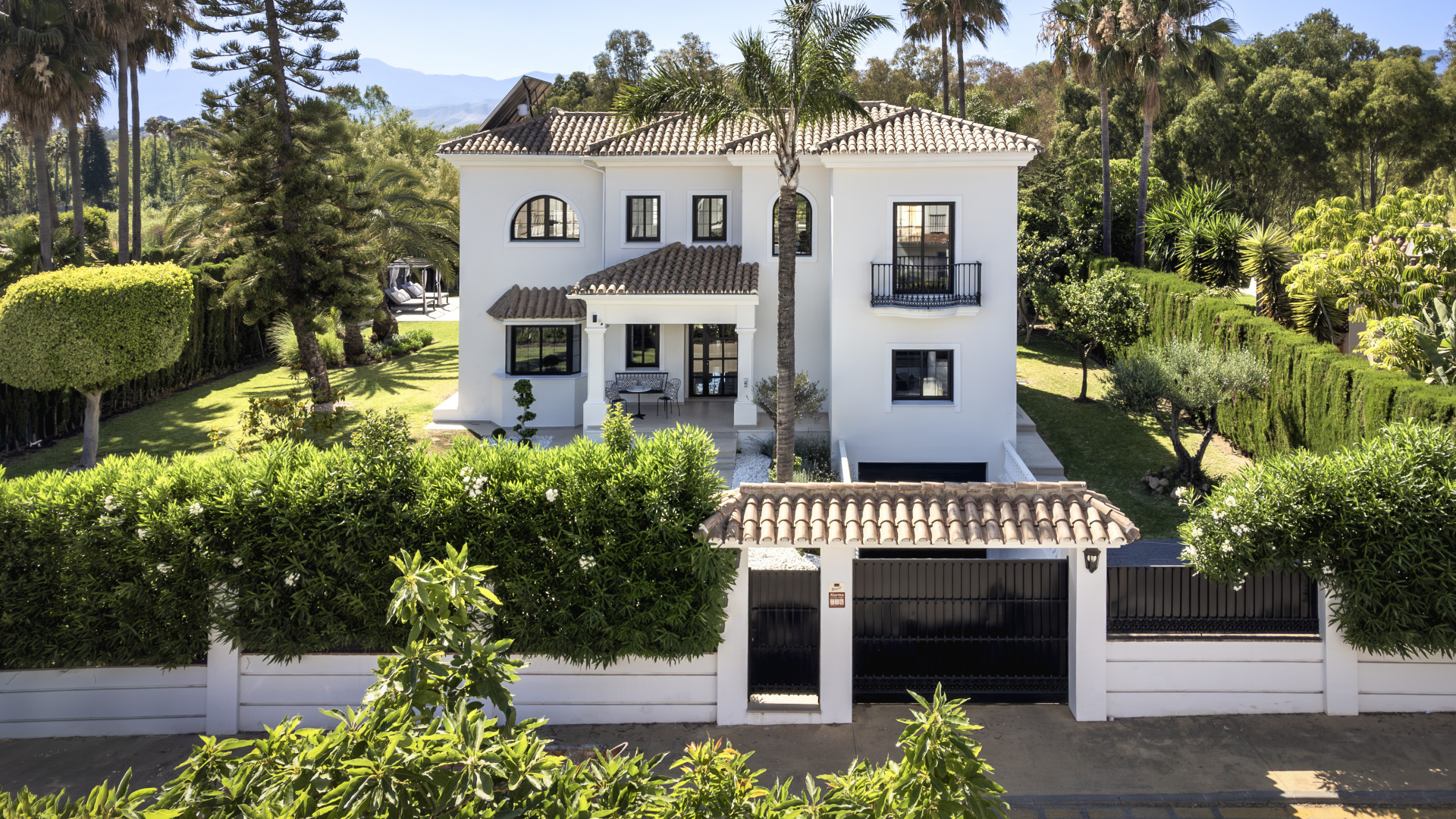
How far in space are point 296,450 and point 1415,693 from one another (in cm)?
1314

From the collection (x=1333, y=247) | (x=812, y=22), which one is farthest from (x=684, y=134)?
(x=1333, y=247)

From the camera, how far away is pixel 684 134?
997 inches

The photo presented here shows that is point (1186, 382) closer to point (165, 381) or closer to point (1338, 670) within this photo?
point (1338, 670)

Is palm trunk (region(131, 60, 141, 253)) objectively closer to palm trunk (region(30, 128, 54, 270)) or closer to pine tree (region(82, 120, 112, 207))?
palm trunk (region(30, 128, 54, 270))

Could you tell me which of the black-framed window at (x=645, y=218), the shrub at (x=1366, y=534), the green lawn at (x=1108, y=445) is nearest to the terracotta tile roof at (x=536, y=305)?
the black-framed window at (x=645, y=218)

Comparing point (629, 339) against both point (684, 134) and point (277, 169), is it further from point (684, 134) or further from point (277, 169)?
point (277, 169)

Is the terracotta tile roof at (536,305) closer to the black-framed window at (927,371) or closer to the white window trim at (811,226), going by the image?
the white window trim at (811,226)

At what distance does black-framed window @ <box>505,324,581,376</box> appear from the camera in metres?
24.9

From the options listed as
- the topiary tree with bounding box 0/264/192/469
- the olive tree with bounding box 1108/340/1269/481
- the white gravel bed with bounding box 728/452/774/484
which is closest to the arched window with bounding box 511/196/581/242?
the white gravel bed with bounding box 728/452/774/484

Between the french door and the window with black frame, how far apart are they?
17.8 feet

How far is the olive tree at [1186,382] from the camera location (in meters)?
20.1

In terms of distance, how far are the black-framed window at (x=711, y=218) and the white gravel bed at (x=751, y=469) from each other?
590 cm

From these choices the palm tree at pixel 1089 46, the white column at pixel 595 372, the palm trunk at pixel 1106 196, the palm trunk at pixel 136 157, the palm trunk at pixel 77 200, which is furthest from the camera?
the palm trunk at pixel 136 157

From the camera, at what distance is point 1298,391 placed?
19625mm
